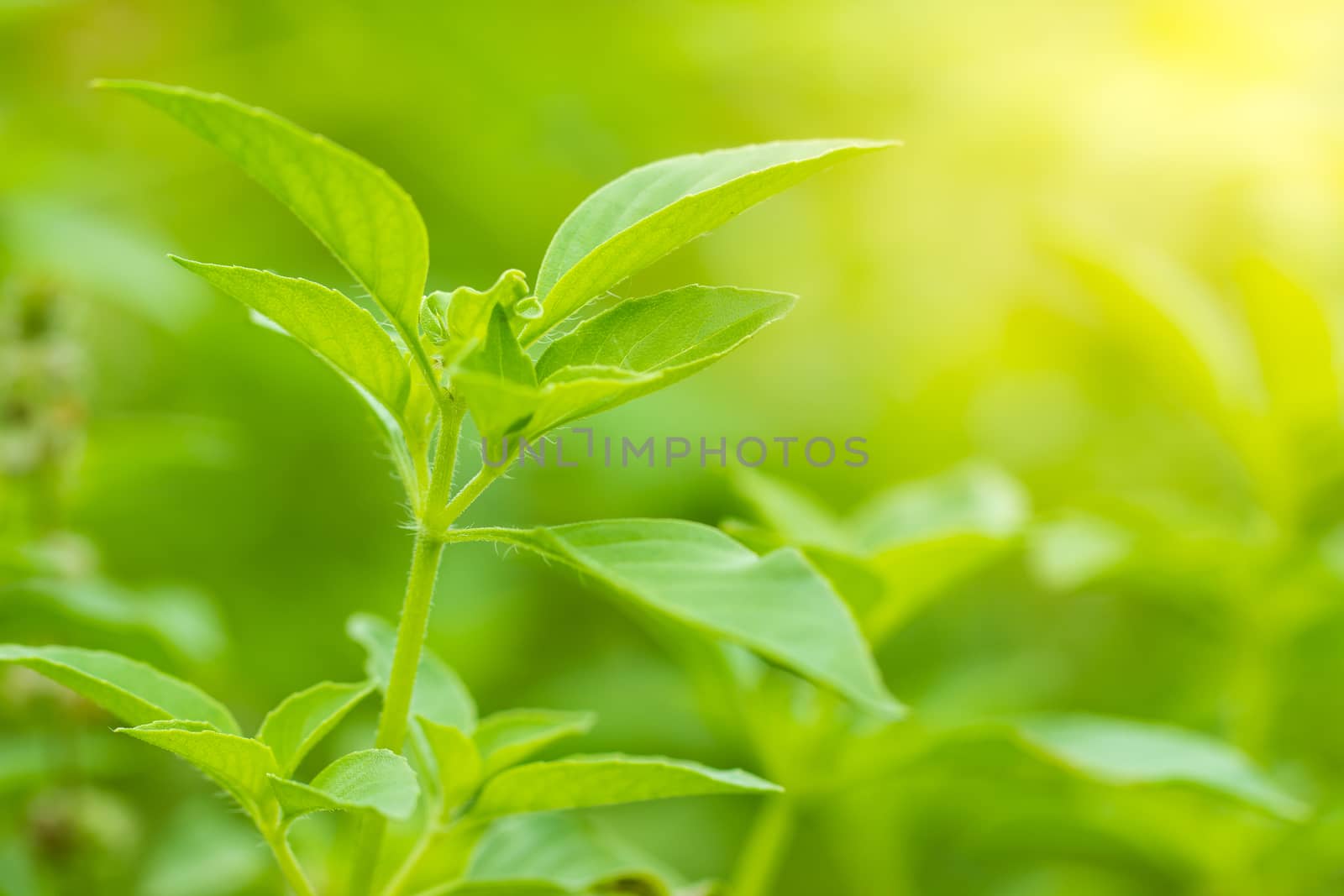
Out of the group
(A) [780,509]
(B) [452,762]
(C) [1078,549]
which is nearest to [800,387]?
(C) [1078,549]

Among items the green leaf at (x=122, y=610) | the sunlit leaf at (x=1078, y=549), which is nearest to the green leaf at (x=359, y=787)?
the green leaf at (x=122, y=610)

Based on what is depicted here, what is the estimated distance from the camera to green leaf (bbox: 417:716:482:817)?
61 centimetres

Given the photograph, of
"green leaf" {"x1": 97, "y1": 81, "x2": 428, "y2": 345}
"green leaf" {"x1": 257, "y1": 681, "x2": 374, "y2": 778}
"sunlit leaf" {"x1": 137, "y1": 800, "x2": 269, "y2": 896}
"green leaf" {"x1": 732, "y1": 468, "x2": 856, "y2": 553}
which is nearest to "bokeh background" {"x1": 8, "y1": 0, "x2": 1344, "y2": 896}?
"sunlit leaf" {"x1": 137, "y1": 800, "x2": 269, "y2": 896}

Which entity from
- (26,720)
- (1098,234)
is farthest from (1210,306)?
(26,720)

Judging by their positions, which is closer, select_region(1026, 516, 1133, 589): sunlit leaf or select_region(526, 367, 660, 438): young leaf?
select_region(526, 367, 660, 438): young leaf

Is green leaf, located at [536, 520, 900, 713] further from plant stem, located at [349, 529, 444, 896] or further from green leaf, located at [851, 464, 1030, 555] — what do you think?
green leaf, located at [851, 464, 1030, 555]

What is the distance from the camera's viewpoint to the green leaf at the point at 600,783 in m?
0.55

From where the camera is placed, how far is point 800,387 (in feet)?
7.23

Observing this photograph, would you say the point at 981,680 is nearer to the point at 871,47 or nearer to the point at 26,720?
the point at 26,720

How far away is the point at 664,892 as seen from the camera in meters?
0.73

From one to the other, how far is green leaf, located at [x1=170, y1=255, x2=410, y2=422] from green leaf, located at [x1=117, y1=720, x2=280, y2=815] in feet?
0.53

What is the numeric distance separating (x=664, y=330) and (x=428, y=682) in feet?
0.90

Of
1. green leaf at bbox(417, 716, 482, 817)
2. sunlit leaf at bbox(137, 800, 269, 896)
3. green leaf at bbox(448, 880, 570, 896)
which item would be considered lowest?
sunlit leaf at bbox(137, 800, 269, 896)

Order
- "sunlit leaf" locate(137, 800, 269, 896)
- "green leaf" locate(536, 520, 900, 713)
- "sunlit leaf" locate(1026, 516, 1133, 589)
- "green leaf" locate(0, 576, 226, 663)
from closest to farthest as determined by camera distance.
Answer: "green leaf" locate(536, 520, 900, 713) < "green leaf" locate(0, 576, 226, 663) < "sunlit leaf" locate(137, 800, 269, 896) < "sunlit leaf" locate(1026, 516, 1133, 589)
